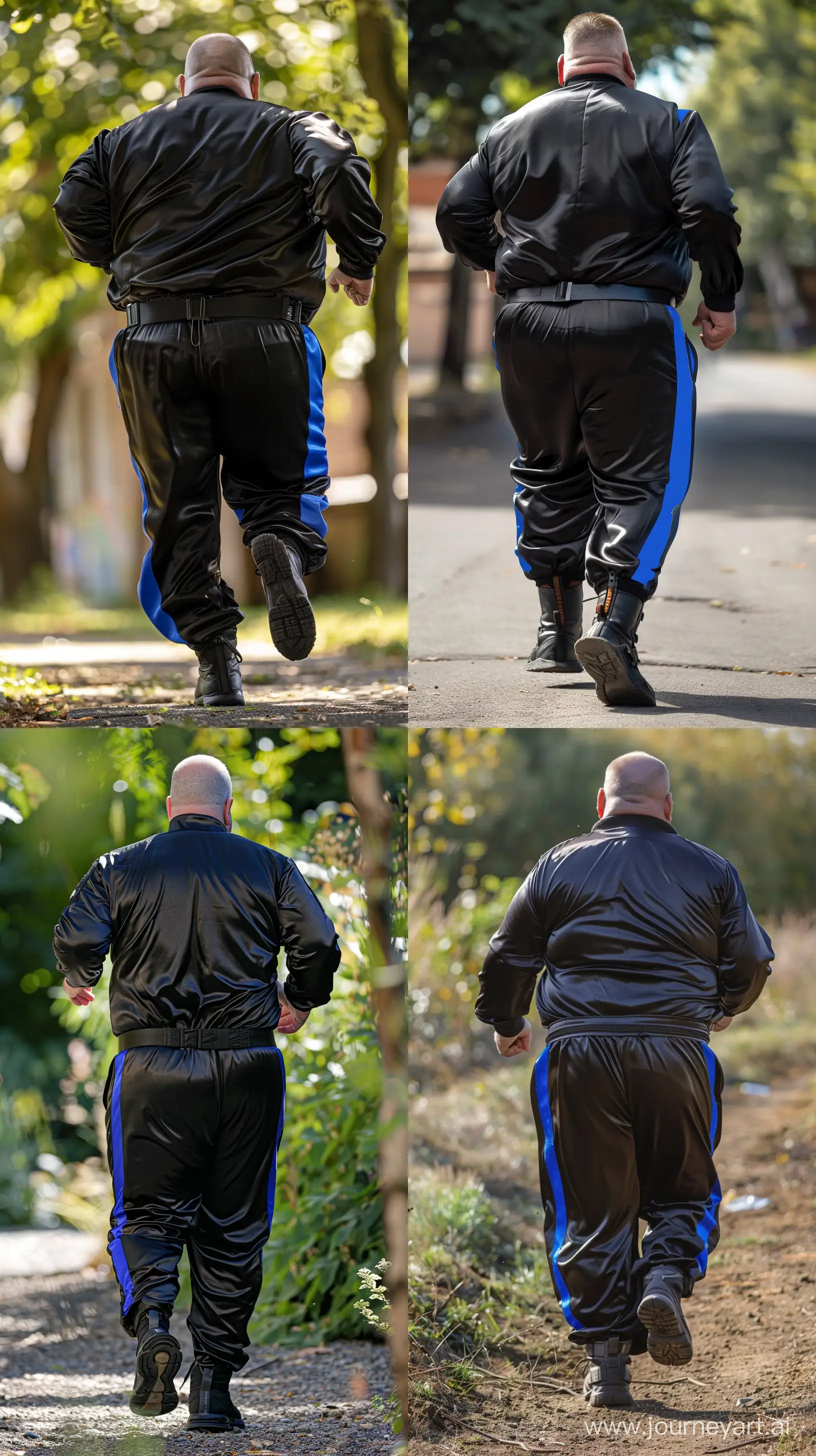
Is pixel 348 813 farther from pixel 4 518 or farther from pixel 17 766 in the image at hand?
pixel 4 518

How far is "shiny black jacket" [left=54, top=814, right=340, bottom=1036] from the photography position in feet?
13.6

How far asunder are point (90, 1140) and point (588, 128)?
6.74 meters

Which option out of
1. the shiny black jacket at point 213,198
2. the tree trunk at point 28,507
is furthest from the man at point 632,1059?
the tree trunk at point 28,507

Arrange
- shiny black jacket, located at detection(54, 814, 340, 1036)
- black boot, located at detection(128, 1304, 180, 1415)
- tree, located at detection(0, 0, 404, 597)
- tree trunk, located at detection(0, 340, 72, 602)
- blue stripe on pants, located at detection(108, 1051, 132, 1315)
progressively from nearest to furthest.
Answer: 1. black boot, located at detection(128, 1304, 180, 1415)
2. blue stripe on pants, located at detection(108, 1051, 132, 1315)
3. shiny black jacket, located at detection(54, 814, 340, 1036)
4. tree, located at detection(0, 0, 404, 597)
5. tree trunk, located at detection(0, 340, 72, 602)

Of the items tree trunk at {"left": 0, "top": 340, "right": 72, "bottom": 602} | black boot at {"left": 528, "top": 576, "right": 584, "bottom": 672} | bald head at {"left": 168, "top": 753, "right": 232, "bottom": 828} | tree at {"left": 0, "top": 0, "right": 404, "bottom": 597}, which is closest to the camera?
bald head at {"left": 168, "top": 753, "right": 232, "bottom": 828}

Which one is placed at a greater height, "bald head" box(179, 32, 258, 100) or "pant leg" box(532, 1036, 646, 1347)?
"bald head" box(179, 32, 258, 100)

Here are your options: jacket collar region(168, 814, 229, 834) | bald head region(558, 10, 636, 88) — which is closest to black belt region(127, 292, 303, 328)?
bald head region(558, 10, 636, 88)

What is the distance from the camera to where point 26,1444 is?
443 centimetres

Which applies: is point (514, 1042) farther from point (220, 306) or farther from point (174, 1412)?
point (220, 306)

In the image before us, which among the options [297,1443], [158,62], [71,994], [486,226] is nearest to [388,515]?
[158,62]

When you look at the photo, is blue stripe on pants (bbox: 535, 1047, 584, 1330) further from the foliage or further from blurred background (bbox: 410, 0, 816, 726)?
the foliage

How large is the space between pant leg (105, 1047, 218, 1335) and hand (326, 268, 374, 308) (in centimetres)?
216

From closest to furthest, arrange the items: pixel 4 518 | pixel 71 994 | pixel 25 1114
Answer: pixel 71 994
pixel 25 1114
pixel 4 518

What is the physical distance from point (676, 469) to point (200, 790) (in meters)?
1.65
